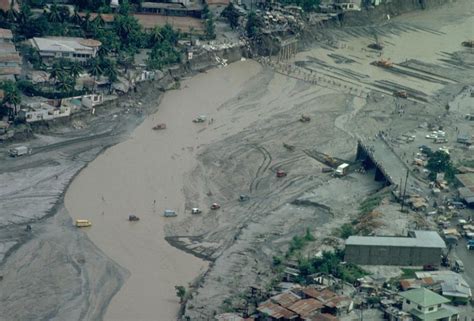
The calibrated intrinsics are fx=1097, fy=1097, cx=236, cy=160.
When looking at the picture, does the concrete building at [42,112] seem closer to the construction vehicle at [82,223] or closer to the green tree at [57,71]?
the green tree at [57,71]

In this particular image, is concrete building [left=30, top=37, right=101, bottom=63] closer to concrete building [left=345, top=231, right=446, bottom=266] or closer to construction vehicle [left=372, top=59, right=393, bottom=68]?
construction vehicle [left=372, top=59, right=393, bottom=68]

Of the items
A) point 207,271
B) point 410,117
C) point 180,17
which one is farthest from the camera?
point 180,17

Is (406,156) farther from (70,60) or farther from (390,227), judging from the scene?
(70,60)

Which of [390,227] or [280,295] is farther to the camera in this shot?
[390,227]

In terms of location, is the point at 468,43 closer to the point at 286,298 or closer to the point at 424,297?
the point at 424,297

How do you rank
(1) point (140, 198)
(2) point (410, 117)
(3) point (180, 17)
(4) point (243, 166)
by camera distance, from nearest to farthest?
(1) point (140, 198), (4) point (243, 166), (2) point (410, 117), (3) point (180, 17)

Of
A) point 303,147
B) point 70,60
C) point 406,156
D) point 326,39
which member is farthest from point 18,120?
point 326,39

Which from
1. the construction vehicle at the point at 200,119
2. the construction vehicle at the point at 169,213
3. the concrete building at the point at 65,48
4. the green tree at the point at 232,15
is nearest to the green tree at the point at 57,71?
the concrete building at the point at 65,48

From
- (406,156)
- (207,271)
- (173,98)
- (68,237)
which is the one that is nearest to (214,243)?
(207,271)
